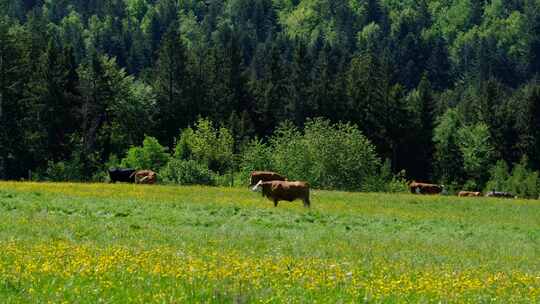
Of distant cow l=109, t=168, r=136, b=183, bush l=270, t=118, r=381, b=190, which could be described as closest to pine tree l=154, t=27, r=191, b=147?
bush l=270, t=118, r=381, b=190

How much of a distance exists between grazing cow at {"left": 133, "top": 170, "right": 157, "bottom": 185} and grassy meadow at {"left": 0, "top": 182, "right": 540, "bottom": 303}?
77.1 ft

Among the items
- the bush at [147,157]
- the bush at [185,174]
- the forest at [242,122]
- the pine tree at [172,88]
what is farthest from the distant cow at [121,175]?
the pine tree at [172,88]

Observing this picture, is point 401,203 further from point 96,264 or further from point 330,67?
point 330,67

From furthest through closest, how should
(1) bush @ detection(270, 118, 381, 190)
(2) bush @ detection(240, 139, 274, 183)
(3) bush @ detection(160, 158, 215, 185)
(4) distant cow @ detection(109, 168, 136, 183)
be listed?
(2) bush @ detection(240, 139, 274, 183), (1) bush @ detection(270, 118, 381, 190), (3) bush @ detection(160, 158, 215, 185), (4) distant cow @ detection(109, 168, 136, 183)

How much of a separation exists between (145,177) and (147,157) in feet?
68.2

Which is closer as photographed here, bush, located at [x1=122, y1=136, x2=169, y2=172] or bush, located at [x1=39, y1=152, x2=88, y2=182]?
bush, located at [x1=39, y1=152, x2=88, y2=182]

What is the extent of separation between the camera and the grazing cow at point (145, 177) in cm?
6397

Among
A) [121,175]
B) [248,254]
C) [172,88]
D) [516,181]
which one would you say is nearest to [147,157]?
[121,175]

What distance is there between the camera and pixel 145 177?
64.5 metres

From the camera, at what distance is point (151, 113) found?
10862 centimetres

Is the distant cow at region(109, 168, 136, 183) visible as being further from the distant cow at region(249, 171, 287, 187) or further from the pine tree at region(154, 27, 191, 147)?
the pine tree at region(154, 27, 191, 147)

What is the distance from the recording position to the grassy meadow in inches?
534

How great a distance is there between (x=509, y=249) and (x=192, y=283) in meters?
14.5

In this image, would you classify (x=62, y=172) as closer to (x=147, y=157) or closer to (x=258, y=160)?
(x=147, y=157)
